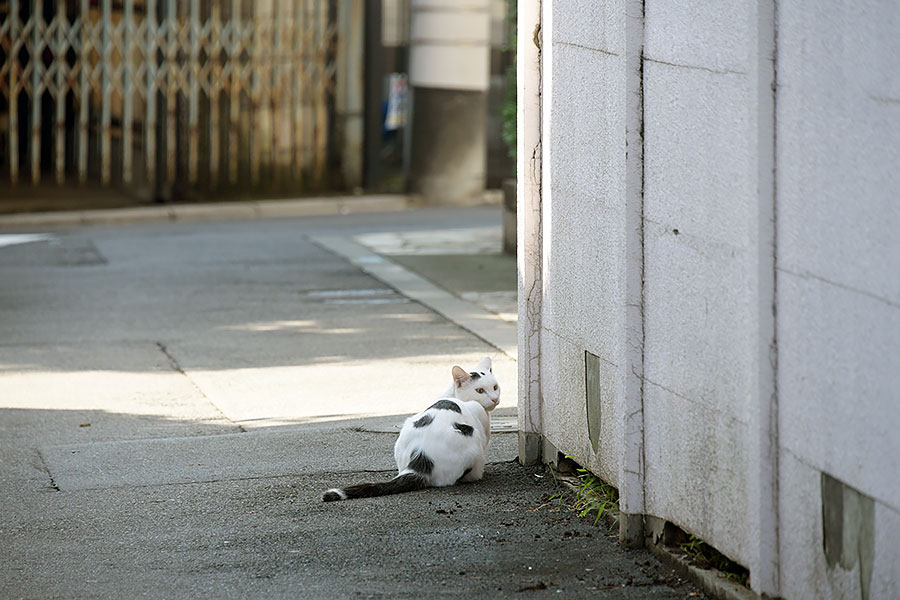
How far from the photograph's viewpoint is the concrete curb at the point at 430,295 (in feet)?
30.4

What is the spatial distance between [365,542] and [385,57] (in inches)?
539

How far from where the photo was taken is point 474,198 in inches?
679

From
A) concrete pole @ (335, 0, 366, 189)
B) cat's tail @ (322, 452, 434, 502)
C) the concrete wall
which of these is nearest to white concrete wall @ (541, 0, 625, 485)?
the concrete wall

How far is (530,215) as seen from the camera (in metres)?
5.83

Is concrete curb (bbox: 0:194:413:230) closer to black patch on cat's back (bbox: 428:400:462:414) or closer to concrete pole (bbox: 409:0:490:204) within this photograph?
concrete pole (bbox: 409:0:490:204)

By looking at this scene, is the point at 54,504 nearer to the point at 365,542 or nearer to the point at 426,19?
the point at 365,542

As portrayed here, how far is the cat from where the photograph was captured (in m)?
5.56

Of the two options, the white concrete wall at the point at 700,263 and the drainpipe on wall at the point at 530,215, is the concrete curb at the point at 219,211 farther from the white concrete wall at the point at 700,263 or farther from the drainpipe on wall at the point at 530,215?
the white concrete wall at the point at 700,263

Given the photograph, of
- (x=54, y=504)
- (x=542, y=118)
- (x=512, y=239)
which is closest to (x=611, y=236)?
(x=542, y=118)

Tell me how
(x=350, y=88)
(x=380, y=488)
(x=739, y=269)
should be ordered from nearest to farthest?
(x=739, y=269), (x=380, y=488), (x=350, y=88)

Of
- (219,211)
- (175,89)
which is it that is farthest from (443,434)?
(175,89)

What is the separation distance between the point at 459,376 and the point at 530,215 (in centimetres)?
79

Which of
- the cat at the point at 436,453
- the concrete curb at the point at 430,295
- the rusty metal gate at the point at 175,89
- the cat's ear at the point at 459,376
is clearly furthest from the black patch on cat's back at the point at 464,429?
the rusty metal gate at the point at 175,89

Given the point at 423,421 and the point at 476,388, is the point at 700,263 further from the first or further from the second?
the point at 476,388
